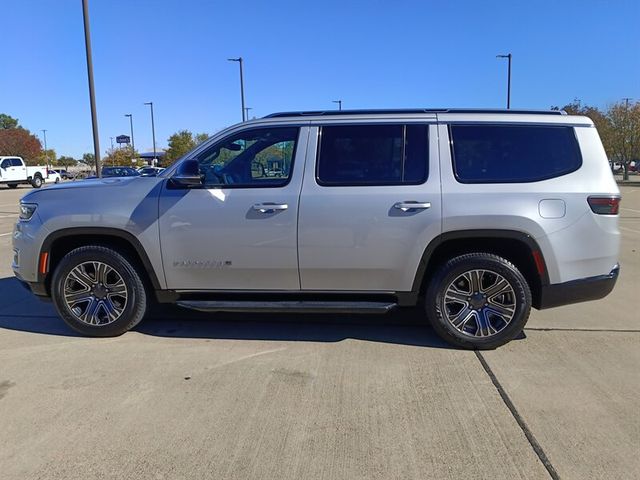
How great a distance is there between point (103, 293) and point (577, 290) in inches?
161

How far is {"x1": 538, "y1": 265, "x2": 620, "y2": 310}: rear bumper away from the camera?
4062 mm

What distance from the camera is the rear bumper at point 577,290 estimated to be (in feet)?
13.3

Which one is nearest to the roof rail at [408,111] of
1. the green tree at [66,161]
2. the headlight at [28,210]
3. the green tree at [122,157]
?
the headlight at [28,210]

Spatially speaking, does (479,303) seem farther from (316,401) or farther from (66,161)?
(66,161)

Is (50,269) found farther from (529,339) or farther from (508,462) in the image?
(529,339)

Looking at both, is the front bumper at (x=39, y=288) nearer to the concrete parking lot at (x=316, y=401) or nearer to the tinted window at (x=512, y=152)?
the concrete parking lot at (x=316, y=401)

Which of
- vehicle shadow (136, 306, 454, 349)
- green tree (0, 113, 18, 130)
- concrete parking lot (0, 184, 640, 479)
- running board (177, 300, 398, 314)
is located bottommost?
concrete parking lot (0, 184, 640, 479)

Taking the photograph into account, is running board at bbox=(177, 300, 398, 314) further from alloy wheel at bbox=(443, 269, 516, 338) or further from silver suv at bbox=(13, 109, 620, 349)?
alloy wheel at bbox=(443, 269, 516, 338)

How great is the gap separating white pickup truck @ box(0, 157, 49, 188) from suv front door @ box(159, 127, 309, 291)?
115ft

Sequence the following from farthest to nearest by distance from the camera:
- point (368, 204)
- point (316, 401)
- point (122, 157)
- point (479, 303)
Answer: point (122, 157) < point (479, 303) < point (368, 204) < point (316, 401)

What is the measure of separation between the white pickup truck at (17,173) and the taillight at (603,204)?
122 feet

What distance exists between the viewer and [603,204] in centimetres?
395

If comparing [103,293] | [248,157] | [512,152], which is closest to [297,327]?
[248,157]

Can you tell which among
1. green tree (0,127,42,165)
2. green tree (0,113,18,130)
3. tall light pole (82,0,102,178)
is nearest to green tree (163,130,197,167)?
green tree (0,127,42,165)
